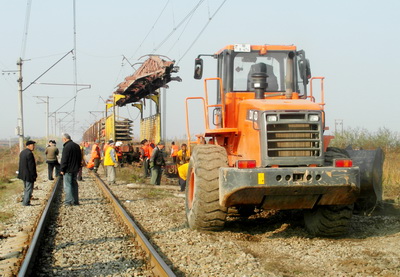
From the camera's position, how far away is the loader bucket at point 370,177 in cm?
947

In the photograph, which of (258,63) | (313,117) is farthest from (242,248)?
(258,63)

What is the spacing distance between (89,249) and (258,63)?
3.98m

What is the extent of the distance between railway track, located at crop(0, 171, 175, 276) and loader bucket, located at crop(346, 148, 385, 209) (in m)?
4.53

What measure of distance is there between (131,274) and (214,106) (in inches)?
139

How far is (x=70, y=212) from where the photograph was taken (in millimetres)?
11227

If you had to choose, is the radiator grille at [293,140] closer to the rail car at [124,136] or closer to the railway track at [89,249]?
the railway track at [89,249]

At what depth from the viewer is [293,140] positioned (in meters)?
7.17

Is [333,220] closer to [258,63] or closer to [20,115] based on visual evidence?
[258,63]

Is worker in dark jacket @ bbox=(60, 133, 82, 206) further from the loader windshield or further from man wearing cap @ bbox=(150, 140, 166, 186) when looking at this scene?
the loader windshield

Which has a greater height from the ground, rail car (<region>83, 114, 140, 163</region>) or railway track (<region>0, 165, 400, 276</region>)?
rail car (<region>83, 114, 140, 163</region>)

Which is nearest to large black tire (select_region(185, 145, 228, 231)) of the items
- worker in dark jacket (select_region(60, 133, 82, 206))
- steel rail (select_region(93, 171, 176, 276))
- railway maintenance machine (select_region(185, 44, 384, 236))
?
railway maintenance machine (select_region(185, 44, 384, 236))

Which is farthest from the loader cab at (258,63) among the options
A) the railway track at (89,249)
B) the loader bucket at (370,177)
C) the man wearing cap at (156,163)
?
the man wearing cap at (156,163)

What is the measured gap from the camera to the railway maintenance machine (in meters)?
6.85

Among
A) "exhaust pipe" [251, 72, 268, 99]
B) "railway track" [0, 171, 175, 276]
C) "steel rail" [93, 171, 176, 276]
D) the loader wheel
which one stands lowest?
"railway track" [0, 171, 175, 276]
